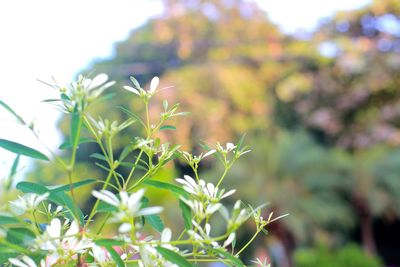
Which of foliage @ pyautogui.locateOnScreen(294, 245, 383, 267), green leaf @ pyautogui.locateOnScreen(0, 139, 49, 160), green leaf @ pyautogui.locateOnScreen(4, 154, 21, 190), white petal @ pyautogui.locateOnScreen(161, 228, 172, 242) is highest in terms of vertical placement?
green leaf @ pyautogui.locateOnScreen(4, 154, 21, 190)

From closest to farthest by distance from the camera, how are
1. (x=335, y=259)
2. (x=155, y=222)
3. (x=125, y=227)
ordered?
(x=125, y=227) → (x=155, y=222) → (x=335, y=259)

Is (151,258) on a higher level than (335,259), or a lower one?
higher

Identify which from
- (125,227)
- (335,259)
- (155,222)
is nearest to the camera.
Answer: (125,227)

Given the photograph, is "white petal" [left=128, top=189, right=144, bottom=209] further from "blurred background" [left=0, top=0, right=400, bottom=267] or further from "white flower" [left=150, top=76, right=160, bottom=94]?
"blurred background" [left=0, top=0, right=400, bottom=267]

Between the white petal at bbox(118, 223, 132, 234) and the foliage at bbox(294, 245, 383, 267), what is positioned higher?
the white petal at bbox(118, 223, 132, 234)

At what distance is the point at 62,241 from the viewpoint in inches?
13.3

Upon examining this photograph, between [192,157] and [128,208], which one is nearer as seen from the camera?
[128,208]

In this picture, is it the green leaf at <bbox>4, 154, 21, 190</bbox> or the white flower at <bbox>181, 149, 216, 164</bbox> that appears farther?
the white flower at <bbox>181, 149, 216, 164</bbox>

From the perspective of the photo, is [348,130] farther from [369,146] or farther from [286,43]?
[286,43]

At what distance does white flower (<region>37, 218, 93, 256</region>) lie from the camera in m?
0.29

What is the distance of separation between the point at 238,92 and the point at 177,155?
5027 mm

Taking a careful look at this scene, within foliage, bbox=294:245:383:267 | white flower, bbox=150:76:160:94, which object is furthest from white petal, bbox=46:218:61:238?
foliage, bbox=294:245:383:267

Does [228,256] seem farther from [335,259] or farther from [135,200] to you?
[335,259]

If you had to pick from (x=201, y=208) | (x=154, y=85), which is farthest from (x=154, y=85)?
(x=201, y=208)
